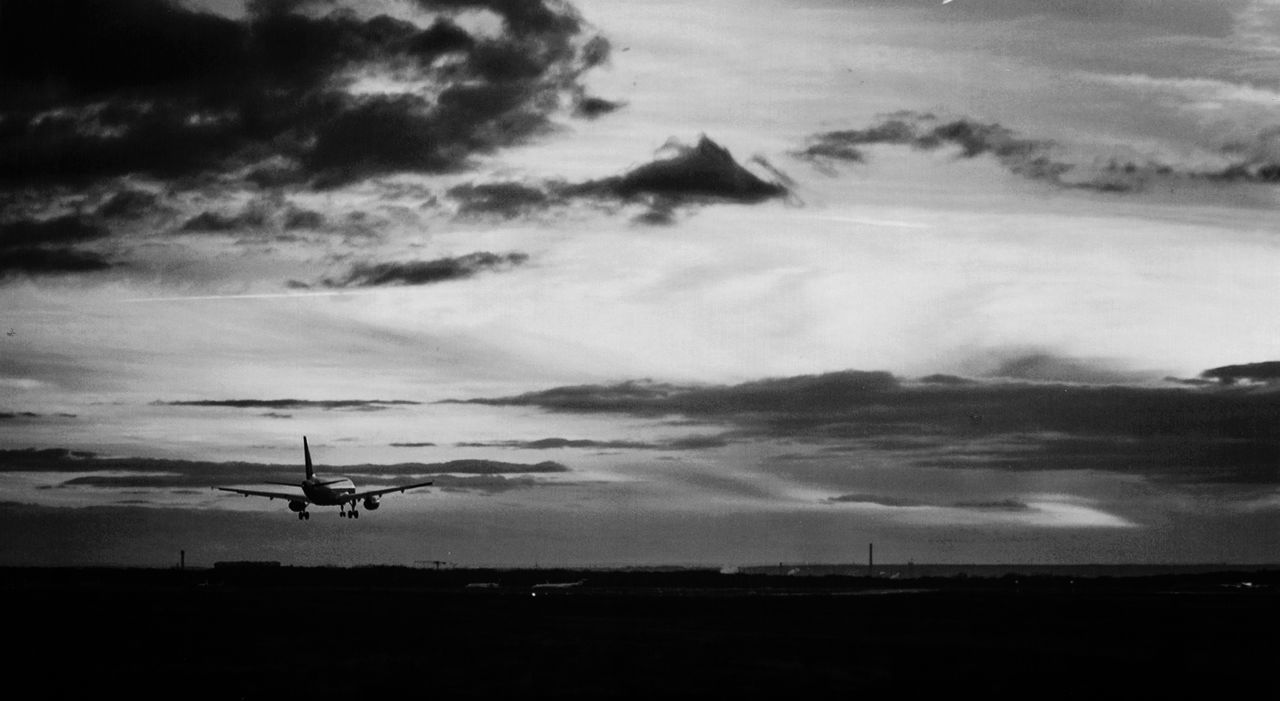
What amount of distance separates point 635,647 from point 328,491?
67.2 metres

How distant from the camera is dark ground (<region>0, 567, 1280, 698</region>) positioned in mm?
48938

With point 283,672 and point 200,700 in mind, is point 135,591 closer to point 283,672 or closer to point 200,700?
point 283,672

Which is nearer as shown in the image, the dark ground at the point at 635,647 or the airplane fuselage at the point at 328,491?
the dark ground at the point at 635,647

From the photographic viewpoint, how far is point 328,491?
407 ft

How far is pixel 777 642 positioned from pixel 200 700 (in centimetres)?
3162

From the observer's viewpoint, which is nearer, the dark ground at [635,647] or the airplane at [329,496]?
the dark ground at [635,647]

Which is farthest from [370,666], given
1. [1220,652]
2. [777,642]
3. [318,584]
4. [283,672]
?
[318,584]

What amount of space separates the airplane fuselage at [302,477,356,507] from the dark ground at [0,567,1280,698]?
14417 millimetres

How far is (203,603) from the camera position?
348 feet

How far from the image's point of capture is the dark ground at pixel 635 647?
48.9 m

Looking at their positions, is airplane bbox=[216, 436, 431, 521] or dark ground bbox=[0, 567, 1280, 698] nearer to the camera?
dark ground bbox=[0, 567, 1280, 698]

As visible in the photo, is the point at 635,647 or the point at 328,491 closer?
the point at 635,647

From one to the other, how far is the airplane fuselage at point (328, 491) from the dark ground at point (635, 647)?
14.4 meters

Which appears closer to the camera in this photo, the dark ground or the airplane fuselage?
the dark ground
